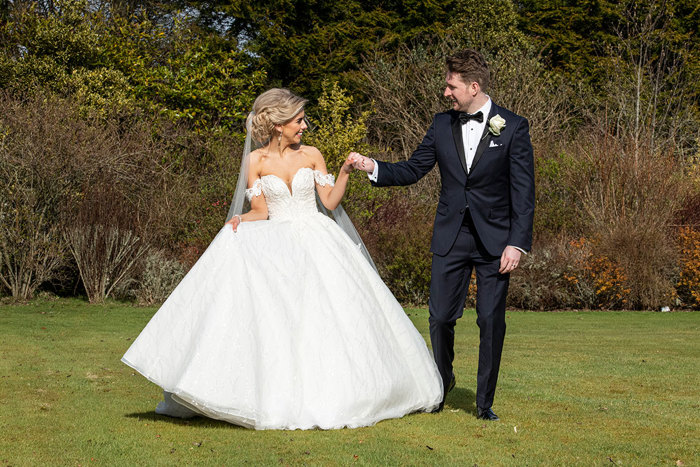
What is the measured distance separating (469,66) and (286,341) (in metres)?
2.09

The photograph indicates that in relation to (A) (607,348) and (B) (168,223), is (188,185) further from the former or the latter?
(A) (607,348)

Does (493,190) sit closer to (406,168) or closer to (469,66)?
(406,168)

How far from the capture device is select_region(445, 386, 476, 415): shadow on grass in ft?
20.7

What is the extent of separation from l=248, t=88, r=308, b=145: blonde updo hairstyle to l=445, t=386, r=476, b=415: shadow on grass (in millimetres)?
2402

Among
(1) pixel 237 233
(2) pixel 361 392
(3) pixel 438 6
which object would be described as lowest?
(2) pixel 361 392

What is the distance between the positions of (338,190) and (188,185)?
40.2ft

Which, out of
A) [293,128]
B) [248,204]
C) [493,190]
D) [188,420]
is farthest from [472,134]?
[188,420]

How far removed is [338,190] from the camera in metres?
6.30

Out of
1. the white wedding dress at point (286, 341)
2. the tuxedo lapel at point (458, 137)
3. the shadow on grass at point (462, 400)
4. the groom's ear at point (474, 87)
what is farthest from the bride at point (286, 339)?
the groom's ear at point (474, 87)

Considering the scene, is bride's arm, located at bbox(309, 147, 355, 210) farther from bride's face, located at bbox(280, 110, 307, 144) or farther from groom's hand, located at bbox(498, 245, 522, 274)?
groom's hand, located at bbox(498, 245, 522, 274)

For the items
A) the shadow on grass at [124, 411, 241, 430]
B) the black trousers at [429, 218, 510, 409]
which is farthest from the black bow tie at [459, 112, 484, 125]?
the shadow on grass at [124, 411, 241, 430]

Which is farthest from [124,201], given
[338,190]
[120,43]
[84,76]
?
[338,190]

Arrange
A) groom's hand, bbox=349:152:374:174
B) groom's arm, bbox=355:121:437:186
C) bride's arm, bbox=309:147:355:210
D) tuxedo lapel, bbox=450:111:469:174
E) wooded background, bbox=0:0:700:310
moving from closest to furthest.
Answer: tuxedo lapel, bbox=450:111:469:174 < groom's hand, bbox=349:152:374:174 < groom's arm, bbox=355:121:437:186 < bride's arm, bbox=309:147:355:210 < wooded background, bbox=0:0:700:310

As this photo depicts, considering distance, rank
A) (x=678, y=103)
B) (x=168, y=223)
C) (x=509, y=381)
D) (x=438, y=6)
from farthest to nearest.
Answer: (x=438, y=6), (x=678, y=103), (x=168, y=223), (x=509, y=381)
